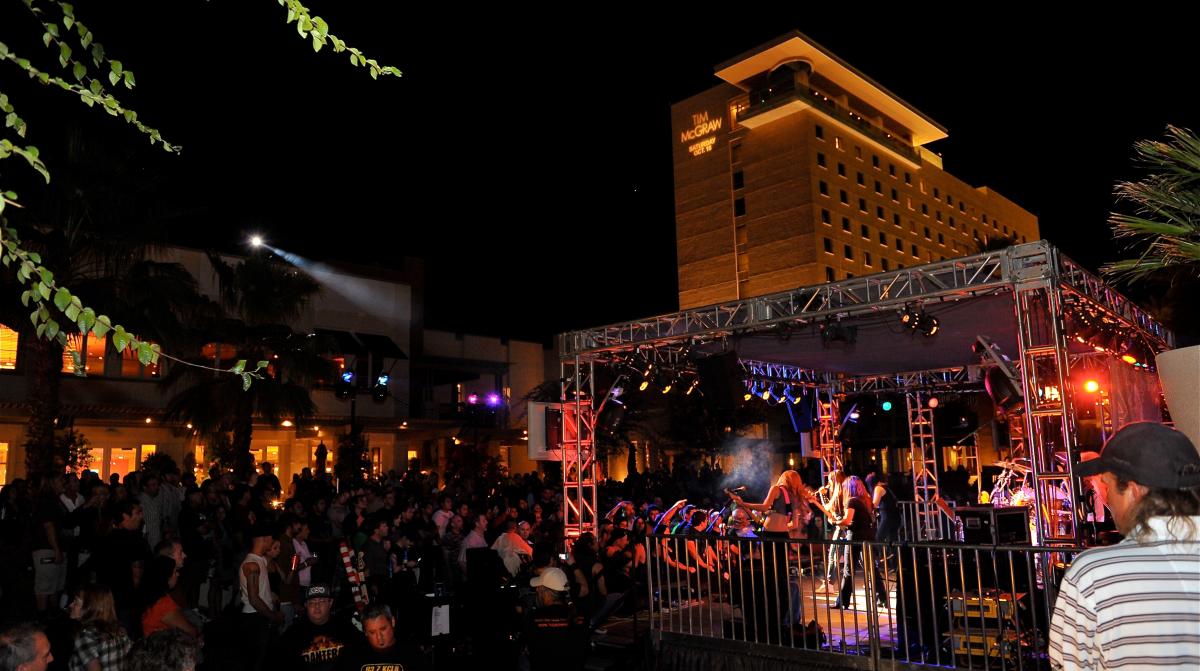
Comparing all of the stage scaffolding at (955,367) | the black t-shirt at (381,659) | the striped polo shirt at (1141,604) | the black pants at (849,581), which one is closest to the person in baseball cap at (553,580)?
the black t-shirt at (381,659)

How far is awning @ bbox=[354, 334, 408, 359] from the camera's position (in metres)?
30.0

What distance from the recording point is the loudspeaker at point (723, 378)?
43.1ft

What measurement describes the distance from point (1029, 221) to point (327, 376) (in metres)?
85.8

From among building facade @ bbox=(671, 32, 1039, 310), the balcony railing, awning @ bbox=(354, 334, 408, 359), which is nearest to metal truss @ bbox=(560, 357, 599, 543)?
awning @ bbox=(354, 334, 408, 359)

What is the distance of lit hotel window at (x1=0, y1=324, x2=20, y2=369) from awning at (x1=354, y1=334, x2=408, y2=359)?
10.2m

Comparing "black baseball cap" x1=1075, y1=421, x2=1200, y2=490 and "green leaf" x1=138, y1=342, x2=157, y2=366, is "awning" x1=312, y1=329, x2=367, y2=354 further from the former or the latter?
"black baseball cap" x1=1075, y1=421, x2=1200, y2=490

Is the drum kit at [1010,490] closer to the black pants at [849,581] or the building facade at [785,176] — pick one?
the black pants at [849,581]

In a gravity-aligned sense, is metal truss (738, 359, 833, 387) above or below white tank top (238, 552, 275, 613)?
above

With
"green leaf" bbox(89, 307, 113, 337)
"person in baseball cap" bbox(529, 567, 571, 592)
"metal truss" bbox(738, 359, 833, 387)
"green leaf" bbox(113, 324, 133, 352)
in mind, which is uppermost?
"metal truss" bbox(738, 359, 833, 387)

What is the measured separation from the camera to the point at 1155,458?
245 centimetres

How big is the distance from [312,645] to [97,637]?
1333 millimetres

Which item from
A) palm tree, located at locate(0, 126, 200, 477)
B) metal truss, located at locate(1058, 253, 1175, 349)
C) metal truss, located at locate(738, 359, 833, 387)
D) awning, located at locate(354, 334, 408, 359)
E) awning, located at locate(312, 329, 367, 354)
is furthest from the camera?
awning, located at locate(354, 334, 408, 359)

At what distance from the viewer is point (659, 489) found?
81.0 feet

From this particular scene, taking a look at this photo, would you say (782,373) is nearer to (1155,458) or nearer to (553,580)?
(553,580)
